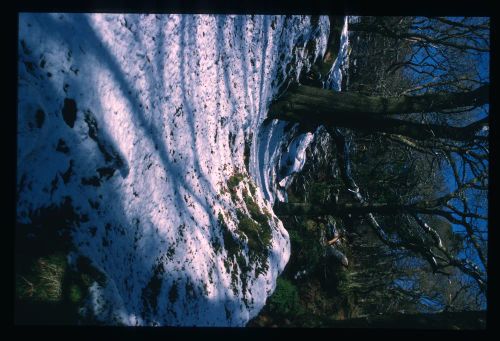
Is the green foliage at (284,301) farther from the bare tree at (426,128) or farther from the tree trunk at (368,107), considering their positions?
the tree trunk at (368,107)

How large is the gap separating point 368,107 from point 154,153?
7.01 ft

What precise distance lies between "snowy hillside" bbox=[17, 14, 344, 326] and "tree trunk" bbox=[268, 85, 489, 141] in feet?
1.41

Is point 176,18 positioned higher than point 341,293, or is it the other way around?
point 176,18

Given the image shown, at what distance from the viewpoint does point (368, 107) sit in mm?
3459

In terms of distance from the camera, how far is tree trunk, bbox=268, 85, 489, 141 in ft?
11.3

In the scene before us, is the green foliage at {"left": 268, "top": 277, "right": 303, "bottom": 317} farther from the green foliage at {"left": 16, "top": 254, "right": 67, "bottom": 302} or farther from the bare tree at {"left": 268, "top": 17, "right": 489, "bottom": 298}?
the green foliage at {"left": 16, "top": 254, "right": 67, "bottom": 302}

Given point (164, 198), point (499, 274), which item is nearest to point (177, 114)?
point (164, 198)

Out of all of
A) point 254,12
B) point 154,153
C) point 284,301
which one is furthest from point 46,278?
point 284,301

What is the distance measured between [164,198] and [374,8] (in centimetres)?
194

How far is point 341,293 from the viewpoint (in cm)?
529

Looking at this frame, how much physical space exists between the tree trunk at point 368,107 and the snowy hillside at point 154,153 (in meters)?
0.43

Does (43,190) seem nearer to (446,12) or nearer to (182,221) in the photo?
(182,221)

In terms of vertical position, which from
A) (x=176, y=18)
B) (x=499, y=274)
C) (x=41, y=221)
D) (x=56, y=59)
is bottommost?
(x=499, y=274)

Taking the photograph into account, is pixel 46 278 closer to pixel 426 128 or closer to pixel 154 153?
pixel 154 153
